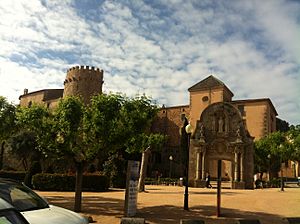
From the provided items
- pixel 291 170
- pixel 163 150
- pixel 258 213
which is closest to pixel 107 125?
pixel 258 213

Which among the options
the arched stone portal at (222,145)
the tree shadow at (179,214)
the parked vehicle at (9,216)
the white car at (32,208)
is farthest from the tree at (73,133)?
the arched stone portal at (222,145)

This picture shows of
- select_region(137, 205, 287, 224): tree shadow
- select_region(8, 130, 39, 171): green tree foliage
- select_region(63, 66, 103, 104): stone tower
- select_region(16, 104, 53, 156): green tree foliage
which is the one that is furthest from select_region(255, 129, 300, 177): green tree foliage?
select_region(16, 104, 53, 156): green tree foliage

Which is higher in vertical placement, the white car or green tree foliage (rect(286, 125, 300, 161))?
green tree foliage (rect(286, 125, 300, 161))

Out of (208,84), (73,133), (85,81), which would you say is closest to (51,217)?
(73,133)

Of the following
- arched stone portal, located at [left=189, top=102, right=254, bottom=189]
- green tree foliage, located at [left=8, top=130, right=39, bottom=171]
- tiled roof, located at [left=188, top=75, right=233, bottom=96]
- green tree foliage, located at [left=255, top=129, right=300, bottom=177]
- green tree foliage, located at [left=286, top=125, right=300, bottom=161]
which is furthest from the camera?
tiled roof, located at [left=188, top=75, right=233, bottom=96]

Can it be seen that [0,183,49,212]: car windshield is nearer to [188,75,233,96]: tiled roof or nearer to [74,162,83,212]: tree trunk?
[74,162,83,212]: tree trunk

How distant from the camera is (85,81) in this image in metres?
56.5

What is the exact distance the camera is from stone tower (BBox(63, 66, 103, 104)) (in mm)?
56241

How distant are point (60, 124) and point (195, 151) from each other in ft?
83.7

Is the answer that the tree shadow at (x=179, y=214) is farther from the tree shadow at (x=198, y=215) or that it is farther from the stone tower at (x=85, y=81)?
the stone tower at (x=85, y=81)

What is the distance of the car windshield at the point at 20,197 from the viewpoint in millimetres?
5902

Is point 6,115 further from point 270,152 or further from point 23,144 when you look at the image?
point 270,152

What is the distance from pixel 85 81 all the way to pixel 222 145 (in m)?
Answer: 28.2

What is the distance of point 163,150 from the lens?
6775 cm
